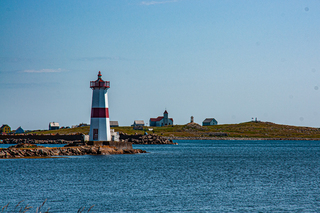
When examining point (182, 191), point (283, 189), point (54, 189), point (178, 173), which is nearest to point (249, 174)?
point (178, 173)

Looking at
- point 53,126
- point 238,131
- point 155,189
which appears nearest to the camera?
point 155,189

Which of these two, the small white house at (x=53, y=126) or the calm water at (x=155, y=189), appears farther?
the small white house at (x=53, y=126)

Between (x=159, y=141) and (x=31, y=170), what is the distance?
73.5 m

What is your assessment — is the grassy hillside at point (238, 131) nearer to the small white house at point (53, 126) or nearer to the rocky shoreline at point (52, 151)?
the small white house at point (53, 126)

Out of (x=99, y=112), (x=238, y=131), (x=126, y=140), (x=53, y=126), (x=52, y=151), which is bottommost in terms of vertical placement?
(x=52, y=151)

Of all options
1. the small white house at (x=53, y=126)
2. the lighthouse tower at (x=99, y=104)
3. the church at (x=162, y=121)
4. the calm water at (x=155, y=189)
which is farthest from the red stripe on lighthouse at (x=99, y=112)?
the small white house at (x=53, y=126)

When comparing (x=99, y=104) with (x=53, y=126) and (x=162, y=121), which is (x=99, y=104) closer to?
(x=162, y=121)

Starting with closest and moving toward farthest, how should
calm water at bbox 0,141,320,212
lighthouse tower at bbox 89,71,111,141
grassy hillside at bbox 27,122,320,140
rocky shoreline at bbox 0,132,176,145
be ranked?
calm water at bbox 0,141,320,212, lighthouse tower at bbox 89,71,111,141, rocky shoreline at bbox 0,132,176,145, grassy hillside at bbox 27,122,320,140

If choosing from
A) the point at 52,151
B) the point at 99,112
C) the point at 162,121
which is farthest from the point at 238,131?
the point at 52,151

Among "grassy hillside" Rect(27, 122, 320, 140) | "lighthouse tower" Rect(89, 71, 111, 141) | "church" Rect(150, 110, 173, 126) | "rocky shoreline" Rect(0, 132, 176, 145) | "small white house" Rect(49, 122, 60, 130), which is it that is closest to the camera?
"lighthouse tower" Rect(89, 71, 111, 141)

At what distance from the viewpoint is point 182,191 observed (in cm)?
2947

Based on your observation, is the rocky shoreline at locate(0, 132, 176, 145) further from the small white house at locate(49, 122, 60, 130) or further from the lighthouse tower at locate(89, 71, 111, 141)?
the small white house at locate(49, 122, 60, 130)

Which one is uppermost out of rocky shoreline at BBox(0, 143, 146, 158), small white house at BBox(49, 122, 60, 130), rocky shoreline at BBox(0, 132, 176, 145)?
small white house at BBox(49, 122, 60, 130)

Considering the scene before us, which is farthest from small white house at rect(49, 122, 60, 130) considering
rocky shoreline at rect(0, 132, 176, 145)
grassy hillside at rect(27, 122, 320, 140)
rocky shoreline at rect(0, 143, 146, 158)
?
rocky shoreline at rect(0, 143, 146, 158)
